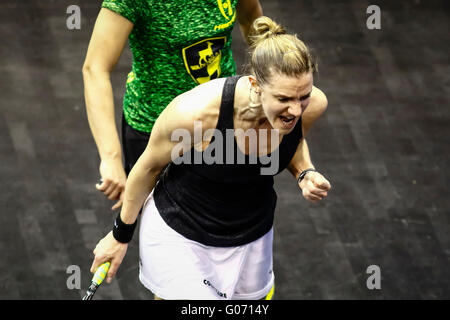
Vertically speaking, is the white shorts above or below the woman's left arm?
below

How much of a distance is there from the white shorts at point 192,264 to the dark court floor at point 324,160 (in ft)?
3.36

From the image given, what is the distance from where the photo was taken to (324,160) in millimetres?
4293

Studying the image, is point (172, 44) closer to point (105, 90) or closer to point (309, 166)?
point (105, 90)

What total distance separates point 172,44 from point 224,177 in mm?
492

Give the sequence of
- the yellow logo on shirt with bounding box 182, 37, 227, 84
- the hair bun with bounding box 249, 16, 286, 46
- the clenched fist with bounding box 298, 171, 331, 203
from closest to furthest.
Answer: the hair bun with bounding box 249, 16, 286, 46 < the clenched fist with bounding box 298, 171, 331, 203 < the yellow logo on shirt with bounding box 182, 37, 227, 84

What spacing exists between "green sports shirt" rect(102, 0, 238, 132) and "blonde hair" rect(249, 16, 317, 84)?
15.7 inches

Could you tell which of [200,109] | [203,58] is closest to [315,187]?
[200,109]

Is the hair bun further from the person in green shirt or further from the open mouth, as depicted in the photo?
the person in green shirt

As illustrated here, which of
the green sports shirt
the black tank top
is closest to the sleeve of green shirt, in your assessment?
the green sports shirt

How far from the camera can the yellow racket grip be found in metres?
2.34

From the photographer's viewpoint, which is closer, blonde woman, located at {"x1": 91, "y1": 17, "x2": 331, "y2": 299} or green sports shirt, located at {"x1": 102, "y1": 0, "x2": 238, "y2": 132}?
blonde woman, located at {"x1": 91, "y1": 17, "x2": 331, "y2": 299}

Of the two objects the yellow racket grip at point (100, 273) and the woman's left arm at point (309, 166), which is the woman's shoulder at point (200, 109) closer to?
the woman's left arm at point (309, 166)
